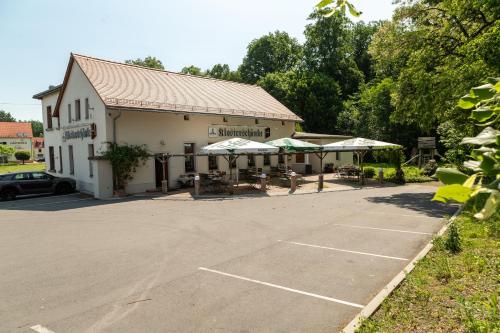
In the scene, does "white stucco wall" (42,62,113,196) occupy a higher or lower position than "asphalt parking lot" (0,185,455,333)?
higher

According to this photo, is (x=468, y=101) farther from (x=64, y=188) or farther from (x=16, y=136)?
(x=16, y=136)

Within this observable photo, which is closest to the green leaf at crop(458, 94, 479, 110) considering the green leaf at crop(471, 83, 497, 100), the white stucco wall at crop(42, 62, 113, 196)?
the green leaf at crop(471, 83, 497, 100)

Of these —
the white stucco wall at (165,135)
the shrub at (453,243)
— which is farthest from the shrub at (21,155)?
the shrub at (453,243)

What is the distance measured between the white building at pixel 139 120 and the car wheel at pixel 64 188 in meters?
0.84

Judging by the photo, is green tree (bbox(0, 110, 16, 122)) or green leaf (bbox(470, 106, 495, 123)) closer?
green leaf (bbox(470, 106, 495, 123))

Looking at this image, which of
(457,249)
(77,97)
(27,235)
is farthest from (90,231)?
(77,97)

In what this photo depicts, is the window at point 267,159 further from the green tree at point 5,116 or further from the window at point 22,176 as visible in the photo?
the green tree at point 5,116

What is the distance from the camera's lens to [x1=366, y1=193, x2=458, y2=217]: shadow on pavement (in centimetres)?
1355

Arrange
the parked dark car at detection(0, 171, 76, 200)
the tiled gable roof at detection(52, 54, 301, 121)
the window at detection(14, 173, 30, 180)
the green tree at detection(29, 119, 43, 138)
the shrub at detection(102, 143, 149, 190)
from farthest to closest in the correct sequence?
the green tree at detection(29, 119, 43, 138) → the tiled gable roof at detection(52, 54, 301, 121) → the window at detection(14, 173, 30, 180) → the parked dark car at detection(0, 171, 76, 200) → the shrub at detection(102, 143, 149, 190)

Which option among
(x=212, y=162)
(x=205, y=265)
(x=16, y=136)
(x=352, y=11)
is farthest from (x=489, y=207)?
(x=16, y=136)

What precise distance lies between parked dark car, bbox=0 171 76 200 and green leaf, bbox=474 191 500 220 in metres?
23.7

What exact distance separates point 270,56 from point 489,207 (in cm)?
6224

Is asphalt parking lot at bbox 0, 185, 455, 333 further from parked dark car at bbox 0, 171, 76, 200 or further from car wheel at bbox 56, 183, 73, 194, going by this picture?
car wheel at bbox 56, 183, 73, 194

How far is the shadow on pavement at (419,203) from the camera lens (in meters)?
13.5
